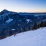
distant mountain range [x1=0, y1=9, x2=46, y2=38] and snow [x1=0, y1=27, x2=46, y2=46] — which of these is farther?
distant mountain range [x1=0, y1=9, x2=46, y2=38]

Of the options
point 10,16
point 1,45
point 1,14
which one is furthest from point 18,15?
point 1,45

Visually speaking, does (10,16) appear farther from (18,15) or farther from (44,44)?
(44,44)

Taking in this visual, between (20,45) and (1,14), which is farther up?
(20,45)

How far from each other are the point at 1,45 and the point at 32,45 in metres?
4.49

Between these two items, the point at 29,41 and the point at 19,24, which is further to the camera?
the point at 19,24

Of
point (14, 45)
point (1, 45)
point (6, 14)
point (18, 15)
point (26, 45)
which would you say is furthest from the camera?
point (6, 14)

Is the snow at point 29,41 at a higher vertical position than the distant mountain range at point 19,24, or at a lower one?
higher

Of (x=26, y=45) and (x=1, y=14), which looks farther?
(x=1, y=14)

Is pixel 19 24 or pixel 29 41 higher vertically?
pixel 29 41

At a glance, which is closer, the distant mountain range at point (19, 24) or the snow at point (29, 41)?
the snow at point (29, 41)

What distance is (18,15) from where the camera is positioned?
553 ft

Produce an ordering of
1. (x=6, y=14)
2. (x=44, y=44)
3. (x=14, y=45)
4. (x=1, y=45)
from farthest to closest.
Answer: (x=6, y=14), (x=1, y=45), (x=14, y=45), (x=44, y=44)

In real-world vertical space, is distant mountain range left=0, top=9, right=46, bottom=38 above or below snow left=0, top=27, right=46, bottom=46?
below

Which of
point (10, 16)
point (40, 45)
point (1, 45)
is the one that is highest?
point (40, 45)
